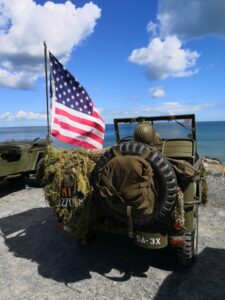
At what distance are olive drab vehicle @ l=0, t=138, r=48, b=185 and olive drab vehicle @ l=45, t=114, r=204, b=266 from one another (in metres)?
4.83

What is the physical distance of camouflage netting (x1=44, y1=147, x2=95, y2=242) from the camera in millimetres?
4672

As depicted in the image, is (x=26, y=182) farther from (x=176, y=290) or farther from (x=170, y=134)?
(x=176, y=290)

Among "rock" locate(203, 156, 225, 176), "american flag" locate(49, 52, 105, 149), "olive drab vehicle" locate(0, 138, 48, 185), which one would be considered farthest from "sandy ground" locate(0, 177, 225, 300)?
"rock" locate(203, 156, 225, 176)

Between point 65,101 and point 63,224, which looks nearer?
point 63,224

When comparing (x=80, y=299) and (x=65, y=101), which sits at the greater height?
(x=65, y=101)

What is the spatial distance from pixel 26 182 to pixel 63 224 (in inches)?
274

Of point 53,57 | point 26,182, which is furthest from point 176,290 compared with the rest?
point 26,182

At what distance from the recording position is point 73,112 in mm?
7180

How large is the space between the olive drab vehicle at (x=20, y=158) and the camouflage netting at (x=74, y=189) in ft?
15.5

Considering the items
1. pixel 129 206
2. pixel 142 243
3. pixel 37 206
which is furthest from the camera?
pixel 37 206

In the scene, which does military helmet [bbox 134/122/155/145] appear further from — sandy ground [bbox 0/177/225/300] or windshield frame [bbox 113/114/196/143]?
sandy ground [bbox 0/177/225/300]

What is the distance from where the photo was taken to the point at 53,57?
7.36 m

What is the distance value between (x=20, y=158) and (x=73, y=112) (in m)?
3.63

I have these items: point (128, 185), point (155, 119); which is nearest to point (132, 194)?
point (128, 185)
